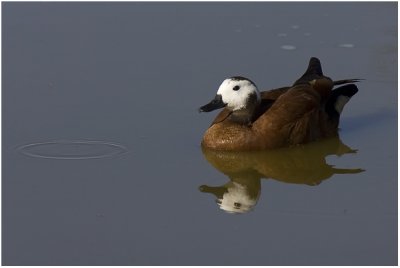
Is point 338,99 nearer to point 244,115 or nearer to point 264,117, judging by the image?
point 264,117

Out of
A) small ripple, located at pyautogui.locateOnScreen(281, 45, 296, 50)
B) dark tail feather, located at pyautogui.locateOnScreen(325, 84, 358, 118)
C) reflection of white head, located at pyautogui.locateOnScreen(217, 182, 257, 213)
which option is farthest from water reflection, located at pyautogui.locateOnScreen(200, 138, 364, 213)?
small ripple, located at pyautogui.locateOnScreen(281, 45, 296, 50)

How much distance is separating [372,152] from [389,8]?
5.46 meters

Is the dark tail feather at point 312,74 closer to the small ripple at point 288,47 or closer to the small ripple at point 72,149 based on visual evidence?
the small ripple at point 288,47

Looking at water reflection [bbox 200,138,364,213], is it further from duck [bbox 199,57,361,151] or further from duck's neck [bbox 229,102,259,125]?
duck's neck [bbox 229,102,259,125]

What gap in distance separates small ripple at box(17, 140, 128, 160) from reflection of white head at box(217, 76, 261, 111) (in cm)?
114

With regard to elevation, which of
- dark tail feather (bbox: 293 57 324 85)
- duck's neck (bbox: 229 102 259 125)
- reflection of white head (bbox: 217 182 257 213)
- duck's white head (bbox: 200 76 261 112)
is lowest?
reflection of white head (bbox: 217 182 257 213)

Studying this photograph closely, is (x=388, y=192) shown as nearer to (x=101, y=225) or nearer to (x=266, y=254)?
(x=266, y=254)

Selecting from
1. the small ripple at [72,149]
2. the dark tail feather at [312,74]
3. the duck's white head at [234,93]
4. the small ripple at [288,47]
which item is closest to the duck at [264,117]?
the duck's white head at [234,93]

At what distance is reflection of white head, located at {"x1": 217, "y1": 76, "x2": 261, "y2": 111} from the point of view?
407 inches

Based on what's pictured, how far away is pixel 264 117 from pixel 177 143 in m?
0.89

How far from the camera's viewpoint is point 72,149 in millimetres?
9961

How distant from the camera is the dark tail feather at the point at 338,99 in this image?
10953 millimetres

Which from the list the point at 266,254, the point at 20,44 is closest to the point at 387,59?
the point at 20,44

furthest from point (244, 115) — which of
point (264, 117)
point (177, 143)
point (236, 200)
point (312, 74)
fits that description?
point (236, 200)
